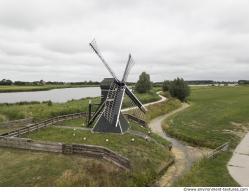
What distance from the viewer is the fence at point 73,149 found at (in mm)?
23366

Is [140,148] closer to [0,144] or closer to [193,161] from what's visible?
[193,161]

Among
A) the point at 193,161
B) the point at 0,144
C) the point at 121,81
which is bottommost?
the point at 193,161

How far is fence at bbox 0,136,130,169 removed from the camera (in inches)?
920

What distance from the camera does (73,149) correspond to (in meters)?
24.9

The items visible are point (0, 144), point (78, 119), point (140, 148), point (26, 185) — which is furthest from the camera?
point (78, 119)

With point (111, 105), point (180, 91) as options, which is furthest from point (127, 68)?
point (180, 91)

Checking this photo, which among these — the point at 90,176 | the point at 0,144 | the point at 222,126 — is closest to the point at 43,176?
the point at 90,176

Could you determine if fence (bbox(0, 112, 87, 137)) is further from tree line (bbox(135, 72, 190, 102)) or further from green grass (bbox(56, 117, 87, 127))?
tree line (bbox(135, 72, 190, 102))

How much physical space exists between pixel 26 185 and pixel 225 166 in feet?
52.8

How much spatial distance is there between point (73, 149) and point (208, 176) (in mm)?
11204

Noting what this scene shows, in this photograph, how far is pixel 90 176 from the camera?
21.2 meters

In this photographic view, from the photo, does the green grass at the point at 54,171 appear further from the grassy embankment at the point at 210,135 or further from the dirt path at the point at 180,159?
the grassy embankment at the point at 210,135

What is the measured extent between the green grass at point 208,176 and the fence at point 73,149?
4734 millimetres

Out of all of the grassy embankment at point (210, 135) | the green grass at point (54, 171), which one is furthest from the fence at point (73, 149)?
the grassy embankment at point (210, 135)
